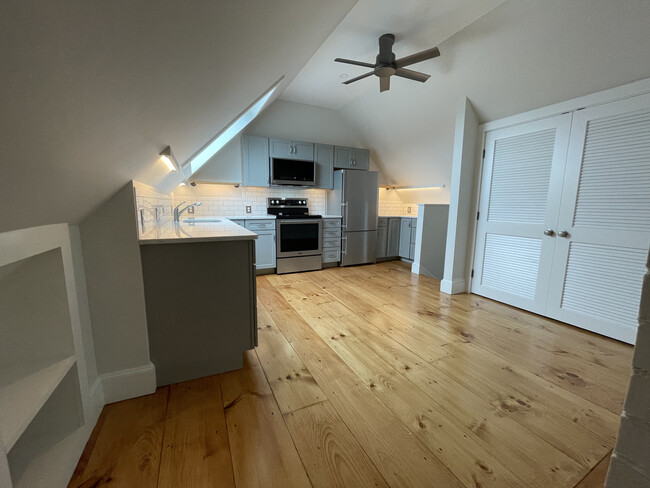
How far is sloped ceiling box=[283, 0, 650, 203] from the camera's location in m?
1.87

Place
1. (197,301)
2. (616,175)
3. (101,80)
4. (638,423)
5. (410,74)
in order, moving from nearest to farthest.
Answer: (101,80) < (638,423) < (197,301) < (616,175) < (410,74)

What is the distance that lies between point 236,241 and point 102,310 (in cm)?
77

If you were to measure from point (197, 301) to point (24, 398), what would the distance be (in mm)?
766

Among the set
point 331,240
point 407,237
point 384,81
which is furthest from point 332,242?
point 384,81

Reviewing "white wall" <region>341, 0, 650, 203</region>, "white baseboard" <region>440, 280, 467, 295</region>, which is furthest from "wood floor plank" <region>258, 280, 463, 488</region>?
"white wall" <region>341, 0, 650, 203</region>

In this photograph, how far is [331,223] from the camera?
4570mm

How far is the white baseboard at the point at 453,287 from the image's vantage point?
330 centimetres

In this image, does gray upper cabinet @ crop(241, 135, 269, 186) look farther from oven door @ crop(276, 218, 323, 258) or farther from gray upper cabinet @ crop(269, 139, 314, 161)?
oven door @ crop(276, 218, 323, 258)

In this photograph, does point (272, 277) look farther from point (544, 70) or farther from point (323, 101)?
point (544, 70)

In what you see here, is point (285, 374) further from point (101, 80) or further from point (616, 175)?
point (616, 175)

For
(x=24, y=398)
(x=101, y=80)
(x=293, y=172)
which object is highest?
(x=293, y=172)

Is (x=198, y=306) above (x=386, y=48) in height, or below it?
below

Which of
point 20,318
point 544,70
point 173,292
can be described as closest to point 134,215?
point 173,292

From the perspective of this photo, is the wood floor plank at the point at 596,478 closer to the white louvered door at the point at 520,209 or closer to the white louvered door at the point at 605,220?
the white louvered door at the point at 605,220
